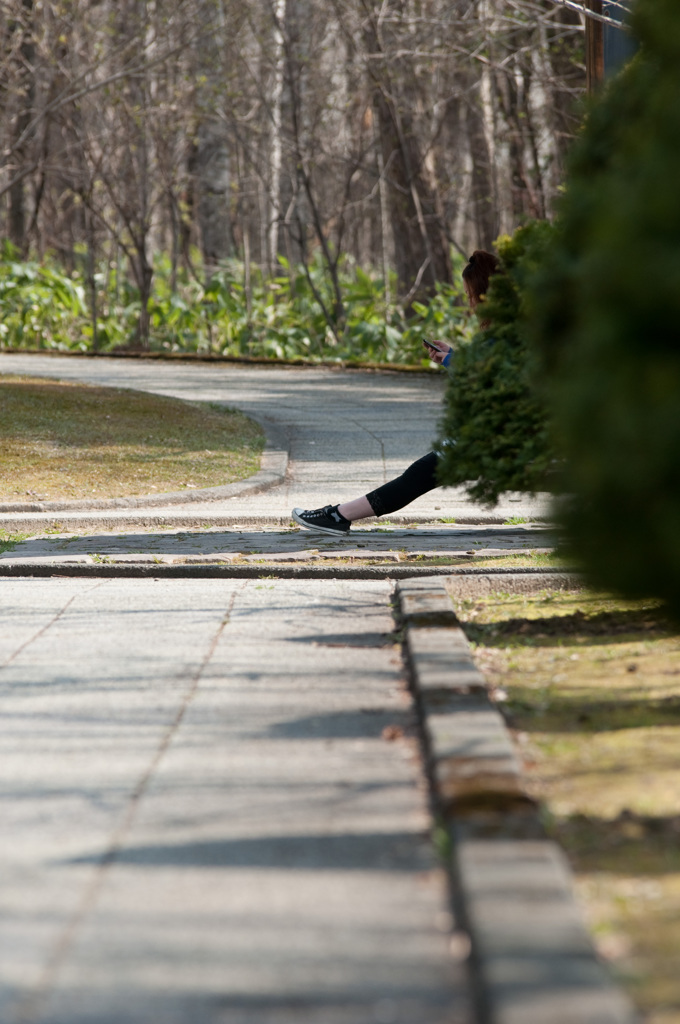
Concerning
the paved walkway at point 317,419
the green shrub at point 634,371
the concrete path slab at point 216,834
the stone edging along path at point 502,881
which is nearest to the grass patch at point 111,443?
the paved walkway at point 317,419

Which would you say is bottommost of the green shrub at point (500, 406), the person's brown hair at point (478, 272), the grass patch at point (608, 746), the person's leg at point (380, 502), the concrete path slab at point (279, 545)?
the concrete path slab at point (279, 545)

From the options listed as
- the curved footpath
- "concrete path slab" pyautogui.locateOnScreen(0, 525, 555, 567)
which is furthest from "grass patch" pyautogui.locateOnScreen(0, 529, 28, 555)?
the curved footpath

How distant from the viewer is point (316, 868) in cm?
276

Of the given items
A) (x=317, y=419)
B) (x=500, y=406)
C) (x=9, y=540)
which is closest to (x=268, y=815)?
(x=500, y=406)

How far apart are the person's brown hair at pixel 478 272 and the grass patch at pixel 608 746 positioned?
1.92 metres

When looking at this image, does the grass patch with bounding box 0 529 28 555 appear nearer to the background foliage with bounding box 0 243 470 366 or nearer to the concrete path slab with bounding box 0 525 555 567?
the concrete path slab with bounding box 0 525 555 567

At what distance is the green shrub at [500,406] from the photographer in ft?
16.0

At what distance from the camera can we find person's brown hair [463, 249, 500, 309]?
6.66m

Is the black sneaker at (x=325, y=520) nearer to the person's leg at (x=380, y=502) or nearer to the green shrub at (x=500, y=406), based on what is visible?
the person's leg at (x=380, y=502)

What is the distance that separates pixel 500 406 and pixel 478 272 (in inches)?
75.3

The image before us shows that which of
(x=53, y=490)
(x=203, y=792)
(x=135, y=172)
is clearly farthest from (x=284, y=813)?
(x=135, y=172)

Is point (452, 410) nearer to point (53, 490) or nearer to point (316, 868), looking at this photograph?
point (316, 868)

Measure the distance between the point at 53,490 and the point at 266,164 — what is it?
16362 mm

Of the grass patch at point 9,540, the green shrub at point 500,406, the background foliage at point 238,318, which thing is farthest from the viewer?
the background foliage at point 238,318
